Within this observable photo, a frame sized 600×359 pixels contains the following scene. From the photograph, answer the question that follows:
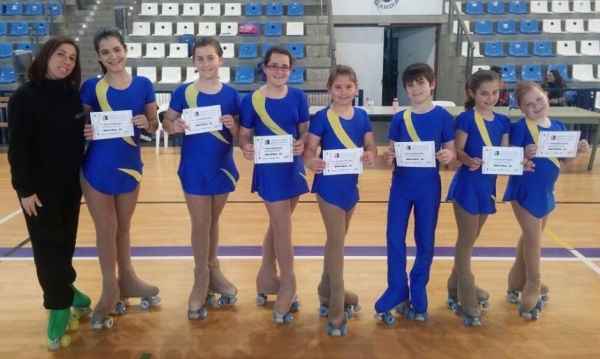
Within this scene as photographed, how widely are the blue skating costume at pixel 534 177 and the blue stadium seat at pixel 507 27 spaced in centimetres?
988

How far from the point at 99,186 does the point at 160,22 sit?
974 cm

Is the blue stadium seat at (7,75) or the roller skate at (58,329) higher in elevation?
the blue stadium seat at (7,75)

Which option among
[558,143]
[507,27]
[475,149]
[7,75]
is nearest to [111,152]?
[475,149]

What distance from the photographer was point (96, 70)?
1118 cm

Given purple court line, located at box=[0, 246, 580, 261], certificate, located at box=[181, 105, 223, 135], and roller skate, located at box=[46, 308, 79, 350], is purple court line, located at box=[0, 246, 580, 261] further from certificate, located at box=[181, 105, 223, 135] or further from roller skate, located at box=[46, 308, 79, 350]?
certificate, located at box=[181, 105, 223, 135]

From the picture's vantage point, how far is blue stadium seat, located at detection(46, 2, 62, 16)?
1166 cm

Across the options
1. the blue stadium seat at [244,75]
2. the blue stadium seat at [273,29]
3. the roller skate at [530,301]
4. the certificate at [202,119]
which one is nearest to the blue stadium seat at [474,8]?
the blue stadium seat at [273,29]

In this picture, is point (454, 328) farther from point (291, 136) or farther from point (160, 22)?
point (160, 22)

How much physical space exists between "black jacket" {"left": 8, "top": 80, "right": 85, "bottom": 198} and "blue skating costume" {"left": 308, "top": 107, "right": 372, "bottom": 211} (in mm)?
1155

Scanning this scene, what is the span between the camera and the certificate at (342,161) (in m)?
2.76

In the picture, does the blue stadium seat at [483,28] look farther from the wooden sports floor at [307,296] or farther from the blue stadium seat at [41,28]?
the blue stadium seat at [41,28]

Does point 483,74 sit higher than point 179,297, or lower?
higher

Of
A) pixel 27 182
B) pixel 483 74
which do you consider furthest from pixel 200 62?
pixel 483 74

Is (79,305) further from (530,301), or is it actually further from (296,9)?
(296,9)
